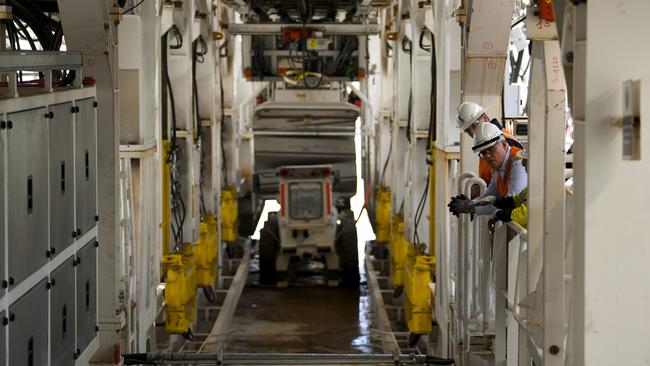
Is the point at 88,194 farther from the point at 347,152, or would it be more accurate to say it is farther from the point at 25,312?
the point at 347,152

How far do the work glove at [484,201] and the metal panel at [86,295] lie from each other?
260 cm

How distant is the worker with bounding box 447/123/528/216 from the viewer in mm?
8633

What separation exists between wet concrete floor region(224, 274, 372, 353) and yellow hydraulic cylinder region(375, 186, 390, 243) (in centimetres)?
117

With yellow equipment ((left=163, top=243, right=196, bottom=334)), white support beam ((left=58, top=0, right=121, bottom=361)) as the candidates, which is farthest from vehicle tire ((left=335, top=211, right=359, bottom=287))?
white support beam ((left=58, top=0, right=121, bottom=361))

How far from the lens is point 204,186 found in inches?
688

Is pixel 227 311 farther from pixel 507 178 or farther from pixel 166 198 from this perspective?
pixel 507 178

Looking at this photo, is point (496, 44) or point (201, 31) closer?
point (496, 44)

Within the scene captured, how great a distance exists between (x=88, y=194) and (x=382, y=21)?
38.1 ft

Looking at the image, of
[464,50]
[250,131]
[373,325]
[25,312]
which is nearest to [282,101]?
[250,131]

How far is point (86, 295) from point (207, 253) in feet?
27.2

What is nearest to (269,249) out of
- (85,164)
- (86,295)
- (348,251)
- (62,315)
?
(348,251)

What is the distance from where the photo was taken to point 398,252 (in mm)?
16172

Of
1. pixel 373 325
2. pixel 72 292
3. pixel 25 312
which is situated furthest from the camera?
pixel 373 325

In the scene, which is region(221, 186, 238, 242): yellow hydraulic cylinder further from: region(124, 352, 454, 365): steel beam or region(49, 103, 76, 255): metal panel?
region(49, 103, 76, 255): metal panel
